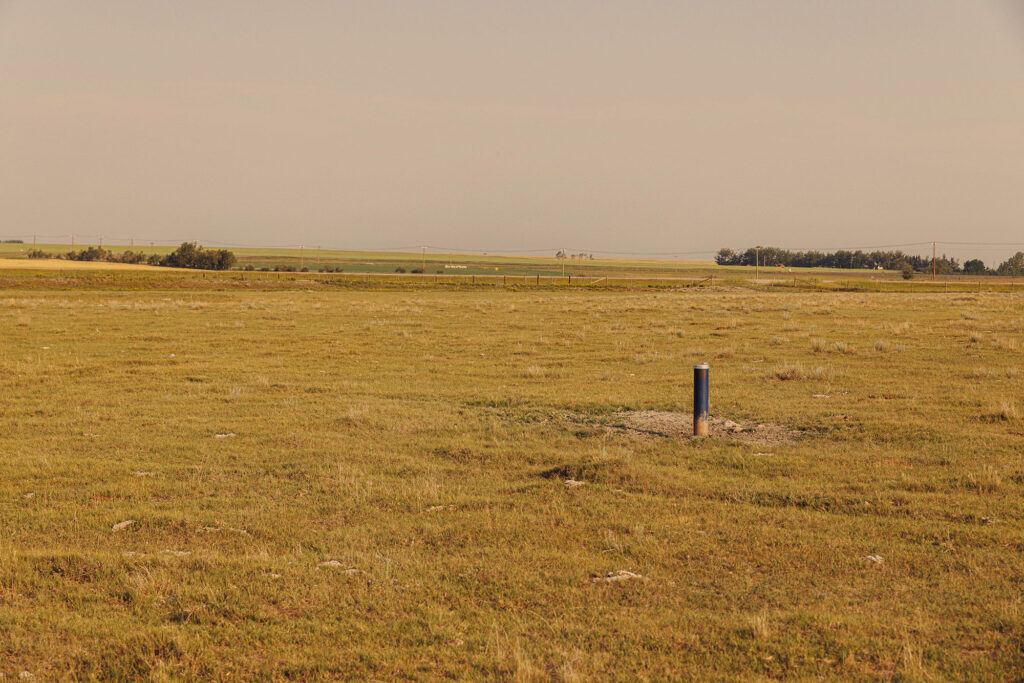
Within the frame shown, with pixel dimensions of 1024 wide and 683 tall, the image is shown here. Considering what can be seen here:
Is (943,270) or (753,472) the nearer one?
(753,472)

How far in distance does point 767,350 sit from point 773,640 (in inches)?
870

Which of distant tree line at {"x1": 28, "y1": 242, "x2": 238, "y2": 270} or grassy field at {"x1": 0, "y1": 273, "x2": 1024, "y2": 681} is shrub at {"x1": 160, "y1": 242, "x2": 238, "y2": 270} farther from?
grassy field at {"x1": 0, "y1": 273, "x2": 1024, "y2": 681}

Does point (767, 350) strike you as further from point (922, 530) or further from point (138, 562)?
point (138, 562)

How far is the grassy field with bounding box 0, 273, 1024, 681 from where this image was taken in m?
5.68

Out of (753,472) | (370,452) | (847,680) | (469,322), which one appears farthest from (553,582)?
(469,322)

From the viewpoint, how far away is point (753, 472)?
10.9 meters

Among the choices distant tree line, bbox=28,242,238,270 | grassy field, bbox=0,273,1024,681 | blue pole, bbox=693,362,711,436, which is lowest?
grassy field, bbox=0,273,1024,681

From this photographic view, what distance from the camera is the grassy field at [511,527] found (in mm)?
5684

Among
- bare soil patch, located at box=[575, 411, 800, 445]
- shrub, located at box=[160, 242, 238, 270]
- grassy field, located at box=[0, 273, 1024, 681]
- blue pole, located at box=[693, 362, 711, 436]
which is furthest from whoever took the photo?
shrub, located at box=[160, 242, 238, 270]

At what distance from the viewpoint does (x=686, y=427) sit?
14.1 meters

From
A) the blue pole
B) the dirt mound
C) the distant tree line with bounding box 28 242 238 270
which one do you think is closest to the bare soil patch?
the dirt mound

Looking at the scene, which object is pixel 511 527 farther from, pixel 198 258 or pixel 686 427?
pixel 198 258

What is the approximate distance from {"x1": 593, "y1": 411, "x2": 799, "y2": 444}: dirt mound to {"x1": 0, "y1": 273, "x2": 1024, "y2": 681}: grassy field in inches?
3.9

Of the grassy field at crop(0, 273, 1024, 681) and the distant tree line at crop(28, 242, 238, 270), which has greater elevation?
the distant tree line at crop(28, 242, 238, 270)
